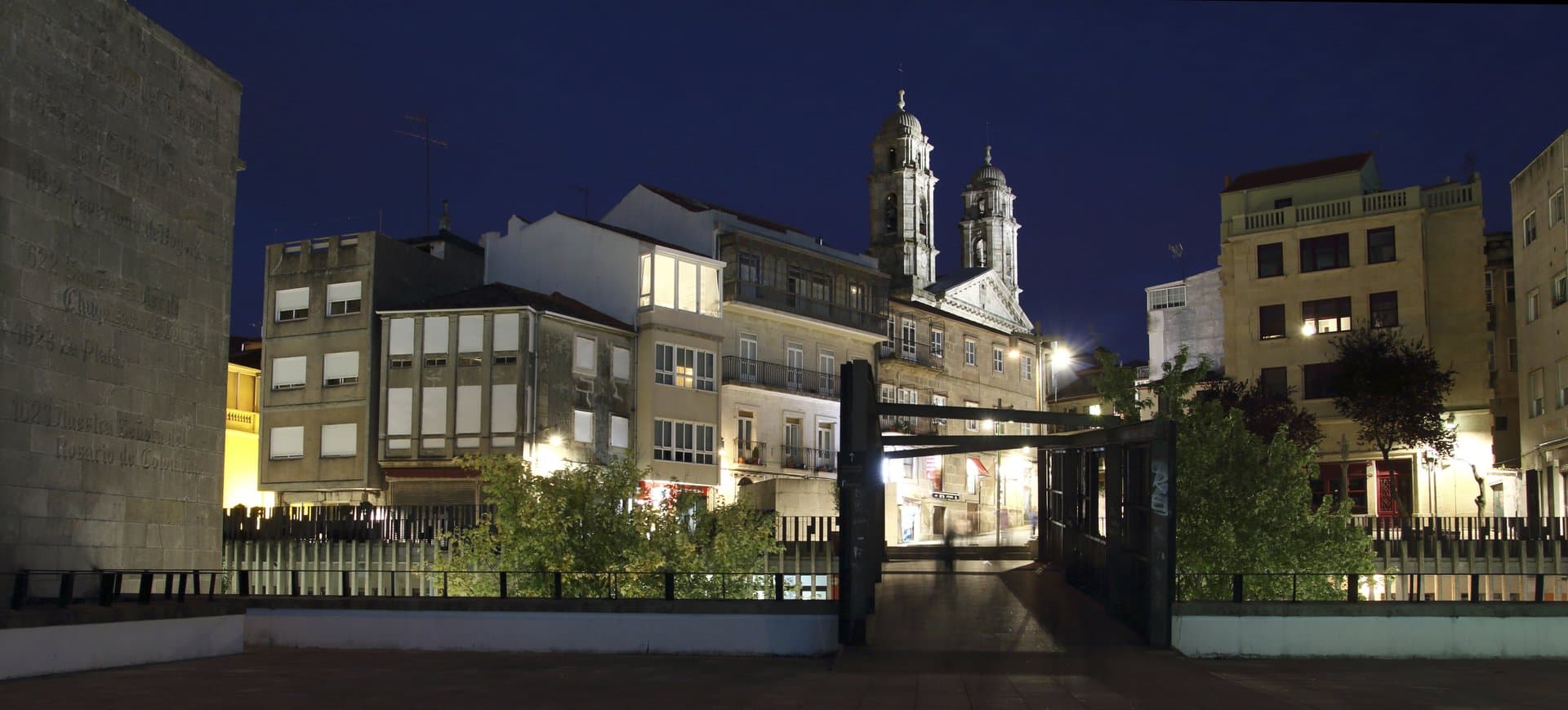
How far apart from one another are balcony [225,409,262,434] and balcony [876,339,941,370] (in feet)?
91.3

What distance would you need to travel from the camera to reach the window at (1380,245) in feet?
174

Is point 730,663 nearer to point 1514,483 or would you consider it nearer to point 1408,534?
point 1408,534

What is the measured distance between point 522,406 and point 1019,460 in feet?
111

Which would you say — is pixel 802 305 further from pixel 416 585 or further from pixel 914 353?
pixel 416 585

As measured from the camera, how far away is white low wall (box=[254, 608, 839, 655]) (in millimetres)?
17953

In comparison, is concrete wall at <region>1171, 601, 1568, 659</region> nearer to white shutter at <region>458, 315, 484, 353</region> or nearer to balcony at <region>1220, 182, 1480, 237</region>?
white shutter at <region>458, 315, 484, 353</region>

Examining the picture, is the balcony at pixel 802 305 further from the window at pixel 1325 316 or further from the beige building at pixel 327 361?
the window at pixel 1325 316

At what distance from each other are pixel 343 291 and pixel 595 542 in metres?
31.8

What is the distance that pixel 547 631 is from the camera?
18.5 metres

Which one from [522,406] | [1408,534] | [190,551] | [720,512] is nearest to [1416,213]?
[1408,534]

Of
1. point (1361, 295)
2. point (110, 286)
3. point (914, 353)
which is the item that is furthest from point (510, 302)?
point (1361, 295)

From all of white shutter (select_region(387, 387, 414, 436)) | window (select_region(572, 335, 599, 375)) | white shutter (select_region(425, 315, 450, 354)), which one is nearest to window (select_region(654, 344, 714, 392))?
window (select_region(572, 335, 599, 375))

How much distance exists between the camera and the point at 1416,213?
52.0m

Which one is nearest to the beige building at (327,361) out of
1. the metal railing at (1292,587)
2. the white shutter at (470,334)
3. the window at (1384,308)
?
the white shutter at (470,334)
